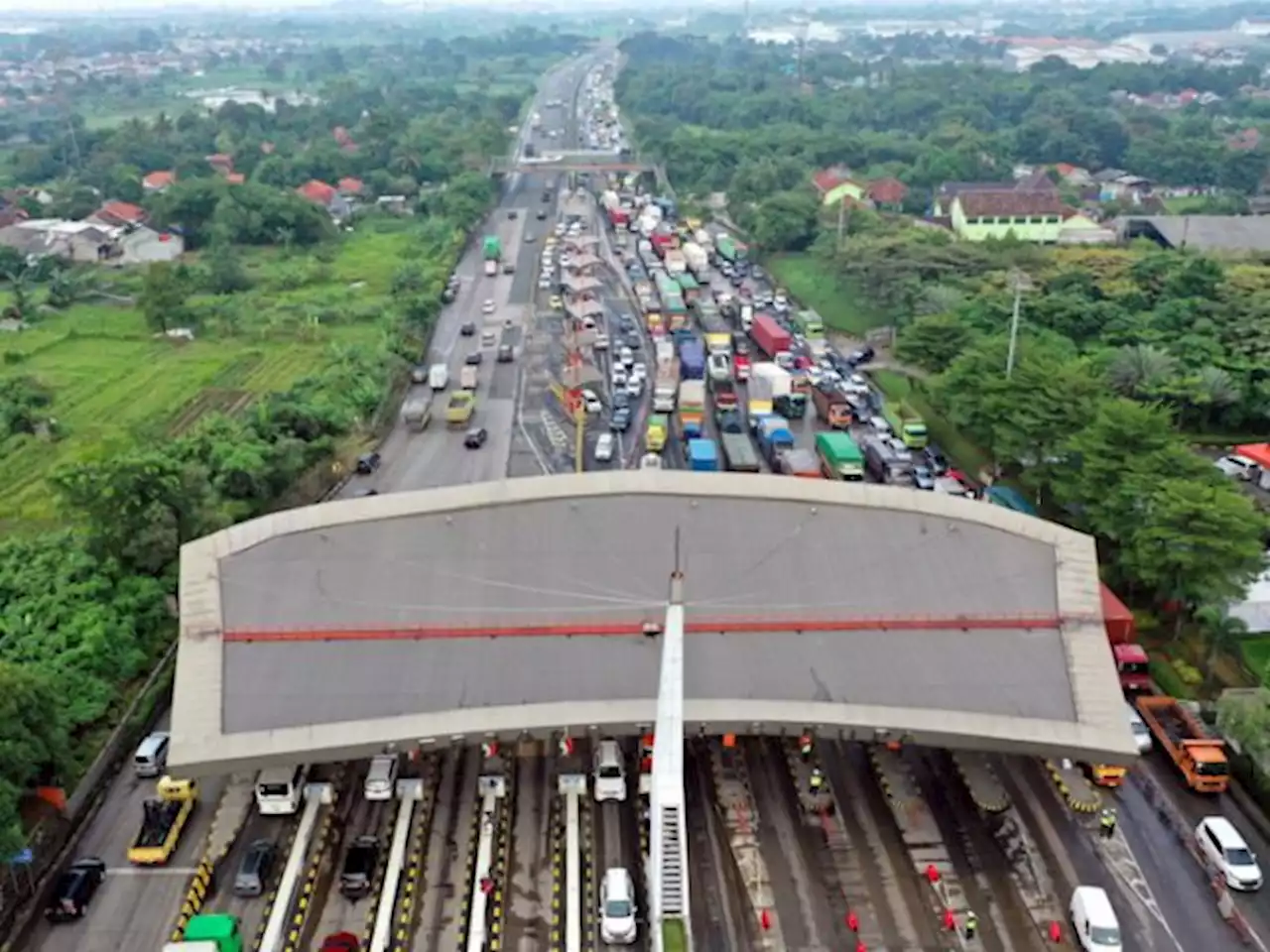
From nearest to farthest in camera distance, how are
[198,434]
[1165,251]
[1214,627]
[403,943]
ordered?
[403,943], [1214,627], [198,434], [1165,251]

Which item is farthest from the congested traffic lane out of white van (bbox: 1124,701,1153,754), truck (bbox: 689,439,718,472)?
white van (bbox: 1124,701,1153,754)

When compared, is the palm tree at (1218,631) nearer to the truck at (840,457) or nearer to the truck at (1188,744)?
the truck at (1188,744)

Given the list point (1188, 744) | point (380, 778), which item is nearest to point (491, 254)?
point (380, 778)

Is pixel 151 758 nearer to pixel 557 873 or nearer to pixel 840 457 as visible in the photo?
pixel 557 873

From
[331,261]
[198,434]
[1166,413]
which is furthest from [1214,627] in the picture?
[331,261]

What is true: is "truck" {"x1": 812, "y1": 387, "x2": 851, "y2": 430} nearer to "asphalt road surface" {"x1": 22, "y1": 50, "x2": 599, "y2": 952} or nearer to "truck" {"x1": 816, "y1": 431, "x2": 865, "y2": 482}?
"truck" {"x1": 816, "y1": 431, "x2": 865, "y2": 482}

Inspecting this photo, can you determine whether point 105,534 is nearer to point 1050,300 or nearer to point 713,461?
point 713,461

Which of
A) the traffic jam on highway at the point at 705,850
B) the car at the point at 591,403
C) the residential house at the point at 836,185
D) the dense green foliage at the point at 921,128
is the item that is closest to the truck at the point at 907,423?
the car at the point at 591,403
